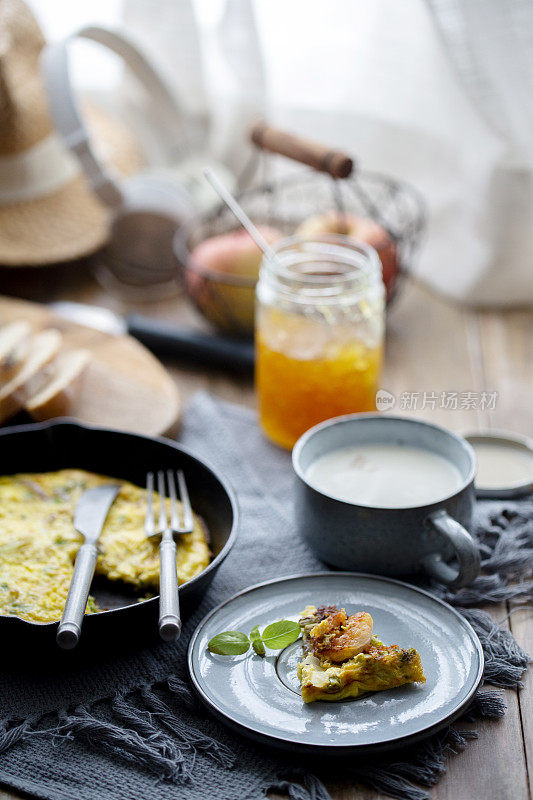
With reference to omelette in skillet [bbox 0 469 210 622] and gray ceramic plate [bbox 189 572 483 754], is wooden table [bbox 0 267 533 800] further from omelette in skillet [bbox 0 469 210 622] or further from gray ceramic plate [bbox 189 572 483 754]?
omelette in skillet [bbox 0 469 210 622]

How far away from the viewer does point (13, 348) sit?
1596mm

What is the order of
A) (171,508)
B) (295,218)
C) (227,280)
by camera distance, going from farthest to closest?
(295,218) → (227,280) → (171,508)

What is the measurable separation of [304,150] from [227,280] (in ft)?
0.93

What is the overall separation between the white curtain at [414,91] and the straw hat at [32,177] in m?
0.33

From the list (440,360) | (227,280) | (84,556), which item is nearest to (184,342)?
(227,280)

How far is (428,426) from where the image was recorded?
1.37 metres

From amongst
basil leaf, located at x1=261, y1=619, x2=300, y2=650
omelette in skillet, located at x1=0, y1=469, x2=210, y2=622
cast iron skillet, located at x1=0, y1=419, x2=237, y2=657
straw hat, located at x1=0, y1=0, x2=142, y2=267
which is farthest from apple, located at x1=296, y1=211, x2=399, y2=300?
basil leaf, located at x1=261, y1=619, x2=300, y2=650

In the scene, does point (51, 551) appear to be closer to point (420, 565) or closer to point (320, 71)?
point (420, 565)

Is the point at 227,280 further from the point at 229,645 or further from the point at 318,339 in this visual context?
the point at 229,645

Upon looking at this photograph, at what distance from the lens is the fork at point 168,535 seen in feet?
3.28

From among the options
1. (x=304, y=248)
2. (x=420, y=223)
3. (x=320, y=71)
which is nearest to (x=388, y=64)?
(x=320, y=71)

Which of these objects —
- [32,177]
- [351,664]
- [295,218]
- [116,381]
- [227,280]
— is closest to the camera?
[351,664]

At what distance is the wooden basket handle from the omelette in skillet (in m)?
0.73

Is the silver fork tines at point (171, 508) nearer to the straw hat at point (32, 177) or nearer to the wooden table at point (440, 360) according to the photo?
the wooden table at point (440, 360)
